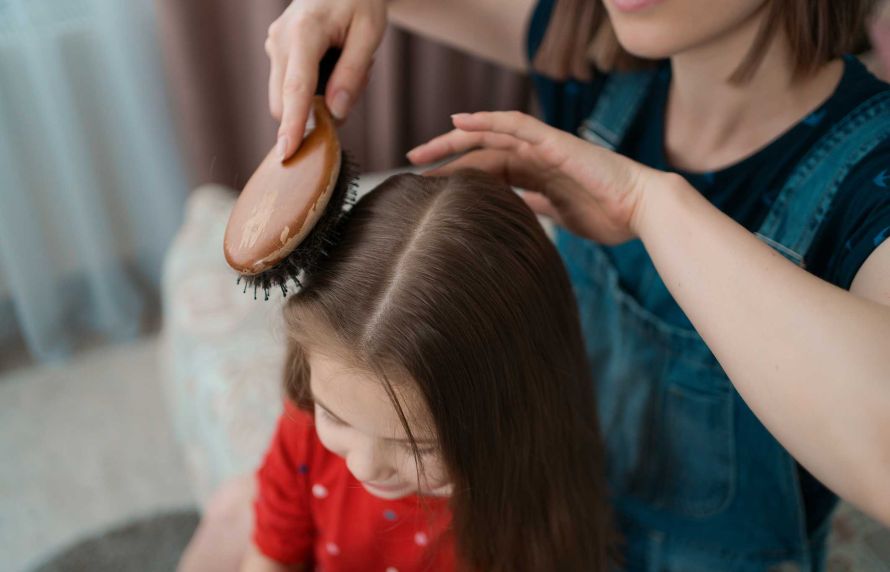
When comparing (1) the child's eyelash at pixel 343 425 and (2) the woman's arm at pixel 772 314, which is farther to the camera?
(1) the child's eyelash at pixel 343 425

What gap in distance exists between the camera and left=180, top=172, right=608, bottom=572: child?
1.75 ft

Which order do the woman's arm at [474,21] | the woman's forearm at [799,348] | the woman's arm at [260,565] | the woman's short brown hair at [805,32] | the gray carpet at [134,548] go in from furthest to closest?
the gray carpet at [134,548]
the woman's arm at [474,21]
the woman's arm at [260,565]
the woman's short brown hair at [805,32]
the woman's forearm at [799,348]

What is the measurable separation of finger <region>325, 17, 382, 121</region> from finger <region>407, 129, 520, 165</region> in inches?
2.8

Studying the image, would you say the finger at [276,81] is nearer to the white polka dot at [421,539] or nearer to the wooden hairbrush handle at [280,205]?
the wooden hairbrush handle at [280,205]

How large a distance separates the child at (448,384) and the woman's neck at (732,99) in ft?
0.78

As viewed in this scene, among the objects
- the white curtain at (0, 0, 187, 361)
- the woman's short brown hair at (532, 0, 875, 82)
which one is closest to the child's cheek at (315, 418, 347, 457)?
the woman's short brown hair at (532, 0, 875, 82)

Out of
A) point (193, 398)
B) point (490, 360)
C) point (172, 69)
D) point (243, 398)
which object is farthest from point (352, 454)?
point (172, 69)

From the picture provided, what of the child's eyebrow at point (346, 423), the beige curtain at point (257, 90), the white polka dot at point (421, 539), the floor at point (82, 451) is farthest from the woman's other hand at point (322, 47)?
the floor at point (82, 451)

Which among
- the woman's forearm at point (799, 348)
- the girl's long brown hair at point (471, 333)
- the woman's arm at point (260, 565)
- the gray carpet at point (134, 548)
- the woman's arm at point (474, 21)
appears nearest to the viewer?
the woman's forearm at point (799, 348)

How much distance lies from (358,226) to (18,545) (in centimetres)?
112

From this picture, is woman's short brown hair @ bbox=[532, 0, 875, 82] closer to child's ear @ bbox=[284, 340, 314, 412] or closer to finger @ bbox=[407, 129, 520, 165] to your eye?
finger @ bbox=[407, 129, 520, 165]

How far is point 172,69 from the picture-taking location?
1327 mm

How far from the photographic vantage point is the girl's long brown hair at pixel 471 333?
0.53 m

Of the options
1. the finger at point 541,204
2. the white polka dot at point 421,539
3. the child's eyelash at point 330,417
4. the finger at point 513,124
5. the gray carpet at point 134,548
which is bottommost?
the gray carpet at point 134,548
